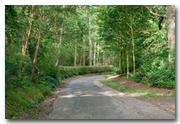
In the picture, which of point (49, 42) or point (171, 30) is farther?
point (49, 42)

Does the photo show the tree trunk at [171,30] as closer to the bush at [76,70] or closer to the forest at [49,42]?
the forest at [49,42]

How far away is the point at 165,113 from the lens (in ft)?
15.6

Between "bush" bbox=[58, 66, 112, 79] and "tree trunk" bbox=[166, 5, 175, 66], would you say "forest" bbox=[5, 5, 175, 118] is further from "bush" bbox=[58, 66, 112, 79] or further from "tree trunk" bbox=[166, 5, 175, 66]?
"bush" bbox=[58, 66, 112, 79]

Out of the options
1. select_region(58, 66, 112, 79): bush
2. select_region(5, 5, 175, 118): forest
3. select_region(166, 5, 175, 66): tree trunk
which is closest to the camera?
select_region(5, 5, 175, 118): forest

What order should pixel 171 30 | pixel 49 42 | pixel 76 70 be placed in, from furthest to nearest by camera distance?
pixel 76 70 → pixel 49 42 → pixel 171 30

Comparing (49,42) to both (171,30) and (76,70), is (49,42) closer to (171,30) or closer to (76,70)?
(171,30)

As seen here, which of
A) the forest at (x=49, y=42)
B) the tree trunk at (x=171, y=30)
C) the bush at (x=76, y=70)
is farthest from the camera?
the bush at (x=76, y=70)

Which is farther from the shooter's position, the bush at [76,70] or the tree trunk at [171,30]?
the bush at [76,70]

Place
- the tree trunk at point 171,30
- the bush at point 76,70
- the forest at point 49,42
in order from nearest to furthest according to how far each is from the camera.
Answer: the forest at point 49,42 → the tree trunk at point 171,30 → the bush at point 76,70

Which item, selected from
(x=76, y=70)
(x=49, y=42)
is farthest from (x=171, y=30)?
(x=76, y=70)

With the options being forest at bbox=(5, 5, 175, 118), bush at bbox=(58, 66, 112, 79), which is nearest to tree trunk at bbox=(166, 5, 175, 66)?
forest at bbox=(5, 5, 175, 118)

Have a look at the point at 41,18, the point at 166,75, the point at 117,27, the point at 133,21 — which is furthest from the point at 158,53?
the point at 41,18

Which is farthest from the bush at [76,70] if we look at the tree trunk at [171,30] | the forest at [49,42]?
the tree trunk at [171,30]

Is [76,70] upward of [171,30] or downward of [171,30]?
downward
